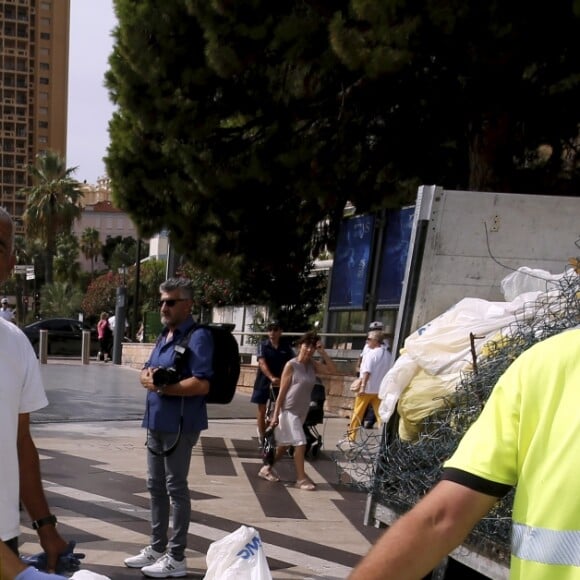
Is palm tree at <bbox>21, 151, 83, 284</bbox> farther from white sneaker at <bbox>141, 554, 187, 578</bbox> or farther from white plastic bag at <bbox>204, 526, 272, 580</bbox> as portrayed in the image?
white plastic bag at <bbox>204, 526, 272, 580</bbox>

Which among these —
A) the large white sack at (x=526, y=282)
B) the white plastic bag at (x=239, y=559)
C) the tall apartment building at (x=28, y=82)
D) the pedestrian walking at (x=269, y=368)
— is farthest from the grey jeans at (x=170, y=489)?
the tall apartment building at (x=28, y=82)

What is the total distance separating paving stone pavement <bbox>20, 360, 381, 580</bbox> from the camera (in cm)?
714

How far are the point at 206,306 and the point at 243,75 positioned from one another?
1861 centimetres

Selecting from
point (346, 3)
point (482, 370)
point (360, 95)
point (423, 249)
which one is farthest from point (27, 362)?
point (360, 95)

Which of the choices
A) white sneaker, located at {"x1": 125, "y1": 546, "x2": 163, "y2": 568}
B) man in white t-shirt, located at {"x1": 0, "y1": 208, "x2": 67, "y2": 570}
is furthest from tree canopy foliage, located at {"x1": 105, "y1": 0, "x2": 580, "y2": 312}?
man in white t-shirt, located at {"x1": 0, "y1": 208, "x2": 67, "y2": 570}

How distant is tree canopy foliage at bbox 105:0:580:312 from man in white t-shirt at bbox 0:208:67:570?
9.62 meters

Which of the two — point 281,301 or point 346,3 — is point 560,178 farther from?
point 281,301

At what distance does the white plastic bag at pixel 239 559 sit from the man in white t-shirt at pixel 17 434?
497 millimetres

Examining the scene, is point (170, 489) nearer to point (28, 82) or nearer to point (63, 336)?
point (63, 336)

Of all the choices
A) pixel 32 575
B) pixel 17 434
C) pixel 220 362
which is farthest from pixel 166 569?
pixel 32 575

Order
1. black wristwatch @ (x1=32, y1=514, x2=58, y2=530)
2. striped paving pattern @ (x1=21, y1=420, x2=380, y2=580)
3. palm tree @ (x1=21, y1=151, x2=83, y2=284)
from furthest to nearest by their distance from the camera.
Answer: palm tree @ (x1=21, y1=151, x2=83, y2=284) < striped paving pattern @ (x1=21, y1=420, x2=380, y2=580) < black wristwatch @ (x1=32, y1=514, x2=58, y2=530)

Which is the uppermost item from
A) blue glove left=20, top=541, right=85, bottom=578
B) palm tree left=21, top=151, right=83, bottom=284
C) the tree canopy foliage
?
the tree canopy foliage

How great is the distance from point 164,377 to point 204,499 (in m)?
3.18

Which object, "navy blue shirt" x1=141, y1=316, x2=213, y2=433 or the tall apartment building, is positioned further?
the tall apartment building
